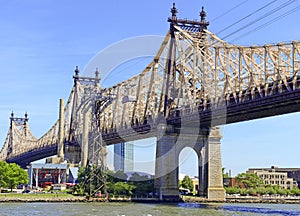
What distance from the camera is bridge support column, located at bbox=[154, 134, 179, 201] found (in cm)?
7594

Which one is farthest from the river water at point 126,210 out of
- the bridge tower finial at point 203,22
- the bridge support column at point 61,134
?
the bridge support column at point 61,134

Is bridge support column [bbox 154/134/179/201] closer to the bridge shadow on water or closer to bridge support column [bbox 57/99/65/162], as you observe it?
the bridge shadow on water

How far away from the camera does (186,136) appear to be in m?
80.4

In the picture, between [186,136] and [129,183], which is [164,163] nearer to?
[186,136]

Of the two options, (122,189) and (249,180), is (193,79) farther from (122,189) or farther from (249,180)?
(249,180)

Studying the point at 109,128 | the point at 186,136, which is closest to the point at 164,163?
the point at 186,136

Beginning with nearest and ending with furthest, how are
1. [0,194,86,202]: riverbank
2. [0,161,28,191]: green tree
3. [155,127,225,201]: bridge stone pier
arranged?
[0,194,86,202]: riverbank < [155,127,225,201]: bridge stone pier < [0,161,28,191]: green tree

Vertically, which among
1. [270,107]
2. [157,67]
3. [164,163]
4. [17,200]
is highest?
[157,67]

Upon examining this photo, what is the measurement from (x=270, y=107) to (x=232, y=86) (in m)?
9.25

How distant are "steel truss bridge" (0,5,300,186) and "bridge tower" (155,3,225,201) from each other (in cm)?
19

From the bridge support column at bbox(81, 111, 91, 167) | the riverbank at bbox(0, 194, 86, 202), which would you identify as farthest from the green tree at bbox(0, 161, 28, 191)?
the riverbank at bbox(0, 194, 86, 202)

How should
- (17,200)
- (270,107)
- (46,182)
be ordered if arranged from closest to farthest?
(270,107) < (17,200) < (46,182)

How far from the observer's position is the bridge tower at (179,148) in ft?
251

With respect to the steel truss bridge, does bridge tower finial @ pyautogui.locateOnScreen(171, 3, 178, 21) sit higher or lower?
Result: higher
